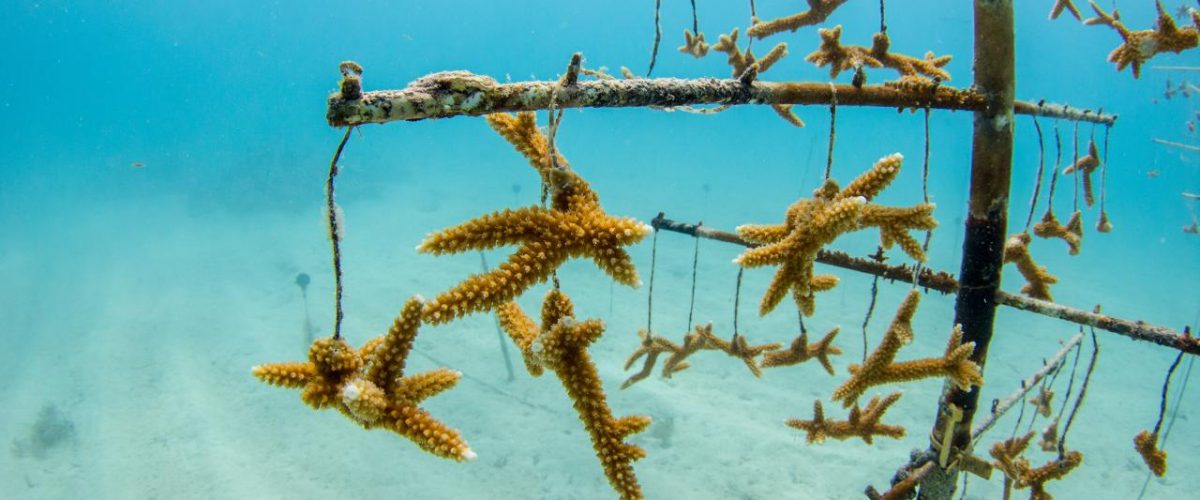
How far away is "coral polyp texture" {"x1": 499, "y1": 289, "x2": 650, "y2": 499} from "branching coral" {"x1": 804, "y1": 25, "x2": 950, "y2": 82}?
258 cm

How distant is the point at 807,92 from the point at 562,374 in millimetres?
1686

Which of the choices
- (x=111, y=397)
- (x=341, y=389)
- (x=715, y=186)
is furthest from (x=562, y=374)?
(x=715, y=186)

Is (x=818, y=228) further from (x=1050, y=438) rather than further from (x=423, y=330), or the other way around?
(x=423, y=330)

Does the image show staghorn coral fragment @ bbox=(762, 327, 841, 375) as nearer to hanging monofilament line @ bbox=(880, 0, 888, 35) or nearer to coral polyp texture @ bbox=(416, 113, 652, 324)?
hanging monofilament line @ bbox=(880, 0, 888, 35)

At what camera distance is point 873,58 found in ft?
12.7

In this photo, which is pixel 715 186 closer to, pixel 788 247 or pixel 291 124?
pixel 788 247

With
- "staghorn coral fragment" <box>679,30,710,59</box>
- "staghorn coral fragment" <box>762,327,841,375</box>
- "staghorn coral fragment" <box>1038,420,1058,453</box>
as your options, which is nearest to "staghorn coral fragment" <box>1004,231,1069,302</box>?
"staghorn coral fragment" <box>762,327,841,375</box>

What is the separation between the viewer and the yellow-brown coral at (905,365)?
10.2 feet

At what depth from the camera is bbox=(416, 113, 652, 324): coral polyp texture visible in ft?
6.14

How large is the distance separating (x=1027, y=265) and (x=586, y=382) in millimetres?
4216

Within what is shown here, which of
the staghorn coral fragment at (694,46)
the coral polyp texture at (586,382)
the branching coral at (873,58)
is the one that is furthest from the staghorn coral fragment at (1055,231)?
the coral polyp texture at (586,382)

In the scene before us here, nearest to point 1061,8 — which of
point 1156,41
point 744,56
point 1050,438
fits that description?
point 1156,41

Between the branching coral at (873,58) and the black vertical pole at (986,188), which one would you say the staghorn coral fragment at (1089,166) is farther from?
the black vertical pole at (986,188)

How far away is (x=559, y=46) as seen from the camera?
5433 inches
